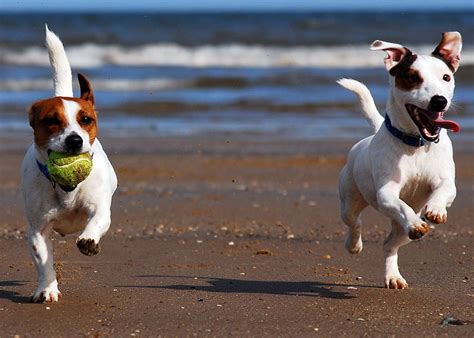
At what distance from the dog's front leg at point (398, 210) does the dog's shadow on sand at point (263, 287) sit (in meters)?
0.60

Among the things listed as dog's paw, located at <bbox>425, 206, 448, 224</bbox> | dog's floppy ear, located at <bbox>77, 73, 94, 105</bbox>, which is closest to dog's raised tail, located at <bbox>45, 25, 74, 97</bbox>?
dog's floppy ear, located at <bbox>77, 73, 94, 105</bbox>

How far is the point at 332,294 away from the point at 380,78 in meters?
19.4

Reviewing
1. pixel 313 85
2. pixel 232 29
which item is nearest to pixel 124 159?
pixel 313 85

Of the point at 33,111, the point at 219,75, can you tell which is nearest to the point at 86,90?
the point at 33,111

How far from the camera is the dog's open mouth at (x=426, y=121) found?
611 centimetres

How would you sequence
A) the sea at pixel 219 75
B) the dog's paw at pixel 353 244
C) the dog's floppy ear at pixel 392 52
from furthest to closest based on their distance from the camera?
the sea at pixel 219 75 < the dog's paw at pixel 353 244 < the dog's floppy ear at pixel 392 52

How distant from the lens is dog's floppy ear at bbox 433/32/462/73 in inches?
250

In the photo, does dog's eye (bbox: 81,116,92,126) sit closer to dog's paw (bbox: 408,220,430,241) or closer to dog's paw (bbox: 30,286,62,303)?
dog's paw (bbox: 30,286,62,303)

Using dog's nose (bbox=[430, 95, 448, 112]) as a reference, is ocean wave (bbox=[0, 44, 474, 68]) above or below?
below

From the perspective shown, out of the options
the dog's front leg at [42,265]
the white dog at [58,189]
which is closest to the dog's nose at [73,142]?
the white dog at [58,189]

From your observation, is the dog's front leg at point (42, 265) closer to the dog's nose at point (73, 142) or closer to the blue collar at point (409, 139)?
the dog's nose at point (73, 142)

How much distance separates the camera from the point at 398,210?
6031 millimetres

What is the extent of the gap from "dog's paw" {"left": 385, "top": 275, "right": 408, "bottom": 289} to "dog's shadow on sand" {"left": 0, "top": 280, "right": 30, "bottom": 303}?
7.27 ft

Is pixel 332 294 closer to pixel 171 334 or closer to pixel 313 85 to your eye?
pixel 171 334
